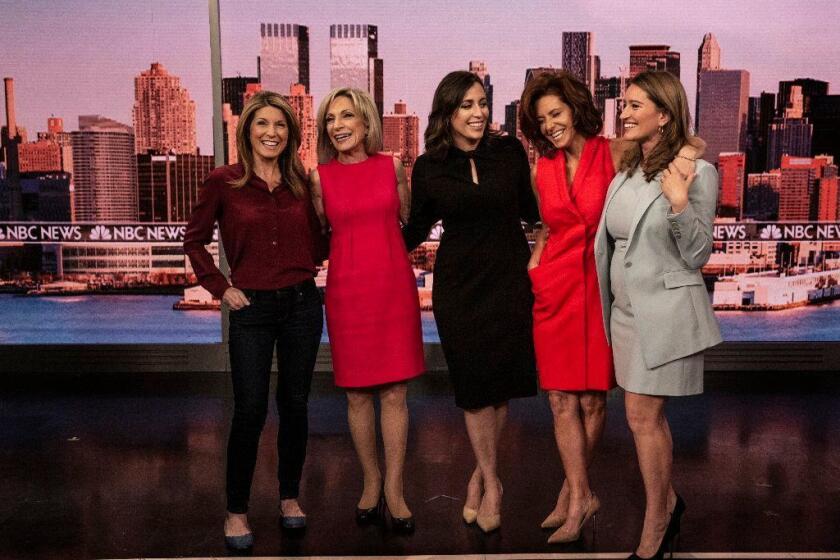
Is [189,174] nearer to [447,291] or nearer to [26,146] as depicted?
[26,146]

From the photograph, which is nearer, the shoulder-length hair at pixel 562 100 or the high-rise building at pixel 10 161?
the shoulder-length hair at pixel 562 100

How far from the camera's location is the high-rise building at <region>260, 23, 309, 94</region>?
5066mm

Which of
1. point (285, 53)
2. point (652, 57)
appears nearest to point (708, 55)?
point (652, 57)

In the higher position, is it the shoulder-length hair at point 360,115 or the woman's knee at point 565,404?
the shoulder-length hair at point 360,115

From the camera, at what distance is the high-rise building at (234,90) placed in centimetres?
510

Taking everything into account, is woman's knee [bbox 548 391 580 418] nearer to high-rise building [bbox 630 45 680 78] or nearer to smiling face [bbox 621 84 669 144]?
smiling face [bbox 621 84 669 144]

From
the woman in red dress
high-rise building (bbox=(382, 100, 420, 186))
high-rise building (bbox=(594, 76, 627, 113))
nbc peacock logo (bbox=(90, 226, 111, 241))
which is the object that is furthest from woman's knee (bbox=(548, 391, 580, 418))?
nbc peacock logo (bbox=(90, 226, 111, 241))

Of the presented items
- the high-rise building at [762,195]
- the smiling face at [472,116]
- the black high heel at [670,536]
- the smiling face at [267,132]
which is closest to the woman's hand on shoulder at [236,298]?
the smiling face at [267,132]

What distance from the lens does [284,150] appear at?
2.75 metres

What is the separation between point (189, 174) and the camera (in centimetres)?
525

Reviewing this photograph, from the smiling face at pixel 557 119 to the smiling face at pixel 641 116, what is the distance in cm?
24

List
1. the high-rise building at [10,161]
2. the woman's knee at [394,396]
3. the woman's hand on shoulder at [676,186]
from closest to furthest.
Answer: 1. the woman's hand on shoulder at [676,186]
2. the woman's knee at [394,396]
3. the high-rise building at [10,161]

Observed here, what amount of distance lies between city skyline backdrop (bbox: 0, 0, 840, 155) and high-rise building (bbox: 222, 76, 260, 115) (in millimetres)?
43

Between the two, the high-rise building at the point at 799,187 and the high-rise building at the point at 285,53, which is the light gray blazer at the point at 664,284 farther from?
the high-rise building at the point at 799,187
